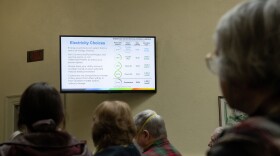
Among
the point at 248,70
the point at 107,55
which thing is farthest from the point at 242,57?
the point at 107,55

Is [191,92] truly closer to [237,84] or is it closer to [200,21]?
[200,21]

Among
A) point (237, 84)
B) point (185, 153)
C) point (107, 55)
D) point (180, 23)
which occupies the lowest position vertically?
point (185, 153)

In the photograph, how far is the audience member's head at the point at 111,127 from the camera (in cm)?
233

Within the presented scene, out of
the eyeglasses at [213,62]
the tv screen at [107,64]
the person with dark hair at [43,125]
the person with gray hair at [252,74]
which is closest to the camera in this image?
the person with gray hair at [252,74]

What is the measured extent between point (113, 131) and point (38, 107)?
0.50m

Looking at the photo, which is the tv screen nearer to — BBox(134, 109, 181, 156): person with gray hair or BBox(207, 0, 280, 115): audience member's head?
BBox(134, 109, 181, 156): person with gray hair

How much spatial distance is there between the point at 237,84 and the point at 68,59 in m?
4.54

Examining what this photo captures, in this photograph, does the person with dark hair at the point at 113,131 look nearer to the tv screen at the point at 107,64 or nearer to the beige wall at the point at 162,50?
the tv screen at the point at 107,64

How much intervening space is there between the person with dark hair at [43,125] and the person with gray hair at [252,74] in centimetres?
111

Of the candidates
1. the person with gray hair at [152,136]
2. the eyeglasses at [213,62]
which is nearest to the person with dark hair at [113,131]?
the person with gray hair at [152,136]

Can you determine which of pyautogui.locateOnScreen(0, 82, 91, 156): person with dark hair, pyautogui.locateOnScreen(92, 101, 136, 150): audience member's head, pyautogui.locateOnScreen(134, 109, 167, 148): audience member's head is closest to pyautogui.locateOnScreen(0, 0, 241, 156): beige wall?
pyautogui.locateOnScreen(134, 109, 167, 148): audience member's head

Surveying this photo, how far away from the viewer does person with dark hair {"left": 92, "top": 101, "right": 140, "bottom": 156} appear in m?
2.29

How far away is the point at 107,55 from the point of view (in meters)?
5.46

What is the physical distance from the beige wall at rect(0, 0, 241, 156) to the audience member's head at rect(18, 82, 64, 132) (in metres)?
3.62
